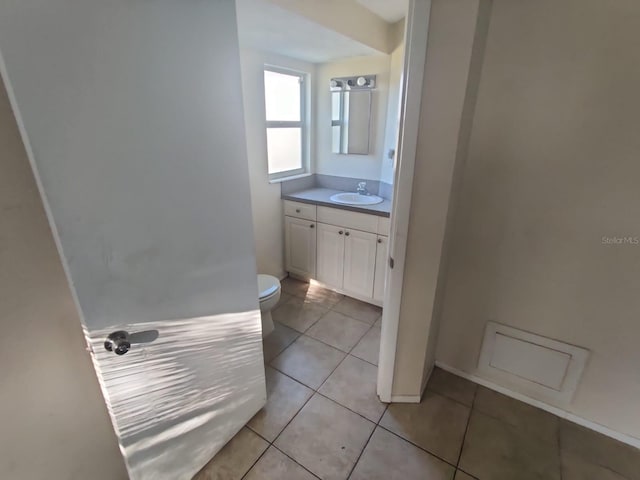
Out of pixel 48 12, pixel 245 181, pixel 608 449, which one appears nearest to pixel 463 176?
pixel 245 181

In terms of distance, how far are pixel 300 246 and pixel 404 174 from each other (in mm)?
1661

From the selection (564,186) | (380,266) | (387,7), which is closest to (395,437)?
(380,266)

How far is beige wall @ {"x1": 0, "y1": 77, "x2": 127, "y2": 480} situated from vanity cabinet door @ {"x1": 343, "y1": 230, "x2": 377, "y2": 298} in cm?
188

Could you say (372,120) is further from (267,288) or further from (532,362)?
(532,362)

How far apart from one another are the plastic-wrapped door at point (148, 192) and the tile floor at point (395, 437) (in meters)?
0.30

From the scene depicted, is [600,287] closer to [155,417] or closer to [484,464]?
[484,464]

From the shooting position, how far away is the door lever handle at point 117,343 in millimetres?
933

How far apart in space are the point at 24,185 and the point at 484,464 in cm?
207

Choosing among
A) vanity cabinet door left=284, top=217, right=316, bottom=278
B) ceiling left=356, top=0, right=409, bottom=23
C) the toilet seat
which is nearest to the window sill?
vanity cabinet door left=284, top=217, right=316, bottom=278

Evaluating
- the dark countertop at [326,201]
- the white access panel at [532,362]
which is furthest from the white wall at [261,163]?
the white access panel at [532,362]

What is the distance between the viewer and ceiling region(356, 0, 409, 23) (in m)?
1.94

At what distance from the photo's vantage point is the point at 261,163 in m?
2.61

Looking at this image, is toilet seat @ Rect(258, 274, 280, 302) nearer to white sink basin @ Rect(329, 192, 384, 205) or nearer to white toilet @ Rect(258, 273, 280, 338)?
white toilet @ Rect(258, 273, 280, 338)

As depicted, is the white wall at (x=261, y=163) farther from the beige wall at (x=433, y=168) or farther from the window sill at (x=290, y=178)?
the beige wall at (x=433, y=168)
